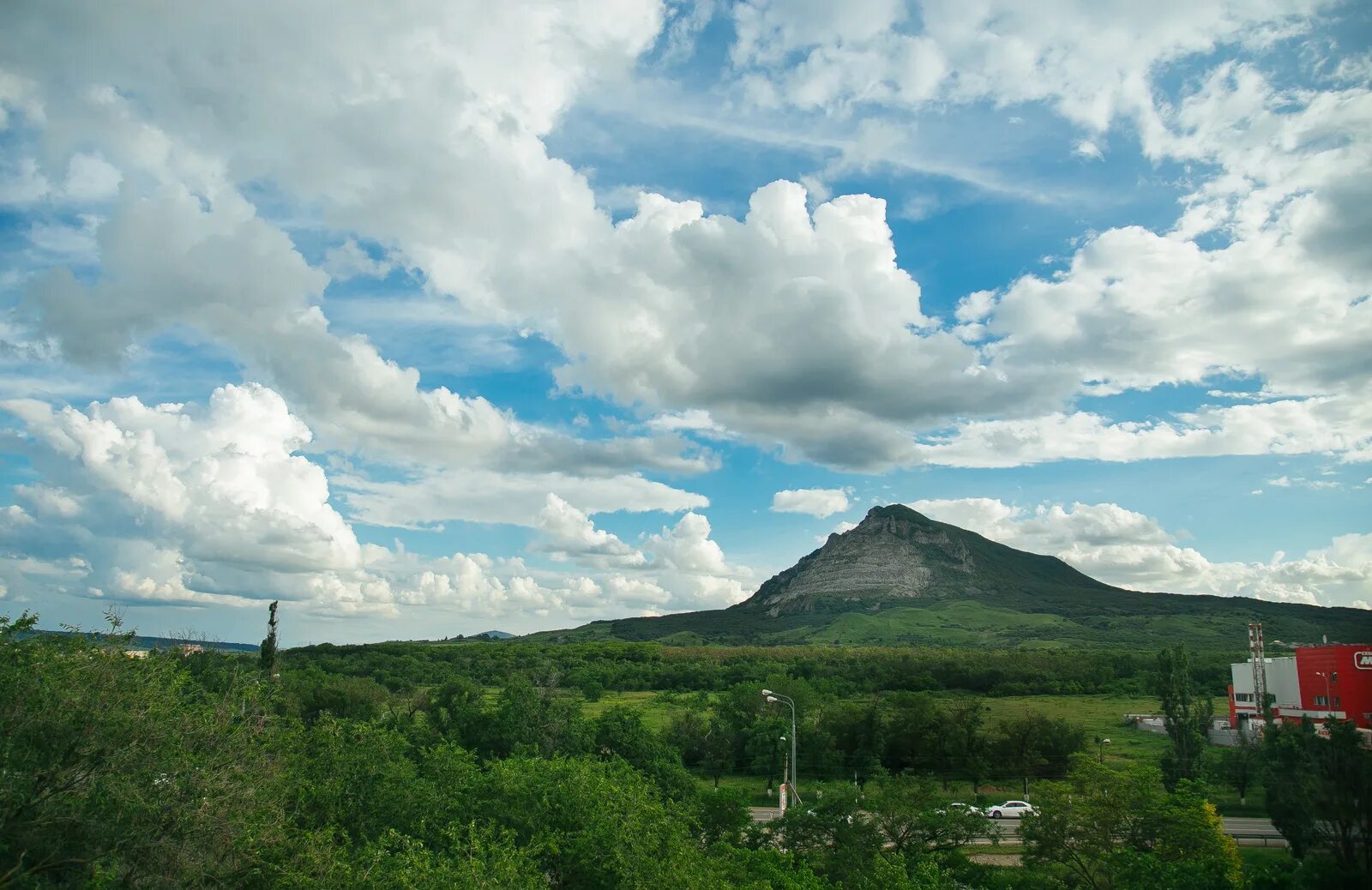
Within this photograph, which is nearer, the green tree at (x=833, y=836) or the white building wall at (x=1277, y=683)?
the green tree at (x=833, y=836)

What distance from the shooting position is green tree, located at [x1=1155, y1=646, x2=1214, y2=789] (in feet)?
223

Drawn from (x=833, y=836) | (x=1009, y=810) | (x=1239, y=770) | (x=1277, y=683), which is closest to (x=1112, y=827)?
(x=833, y=836)

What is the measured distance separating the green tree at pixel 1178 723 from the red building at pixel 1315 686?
10053 millimetres

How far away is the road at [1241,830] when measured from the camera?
51.3m

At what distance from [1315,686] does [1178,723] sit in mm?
28046

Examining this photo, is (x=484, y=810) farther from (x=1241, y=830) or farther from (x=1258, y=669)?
(x=1258, y=669)

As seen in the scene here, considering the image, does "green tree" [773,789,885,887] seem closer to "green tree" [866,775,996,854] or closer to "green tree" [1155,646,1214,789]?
"green tree" [866,775,996,854]

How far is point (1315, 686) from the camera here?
8638cm

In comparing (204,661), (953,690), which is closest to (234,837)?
(204,661)

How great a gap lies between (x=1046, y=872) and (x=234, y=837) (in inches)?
1381

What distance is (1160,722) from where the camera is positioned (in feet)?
336

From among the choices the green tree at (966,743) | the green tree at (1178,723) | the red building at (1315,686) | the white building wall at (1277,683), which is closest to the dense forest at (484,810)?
the green tree at (1178,723)

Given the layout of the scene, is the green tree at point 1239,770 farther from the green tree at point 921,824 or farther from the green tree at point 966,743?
the green tree at point 921,824

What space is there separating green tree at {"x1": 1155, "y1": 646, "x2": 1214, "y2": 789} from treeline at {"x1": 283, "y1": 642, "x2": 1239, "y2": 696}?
162 ft
